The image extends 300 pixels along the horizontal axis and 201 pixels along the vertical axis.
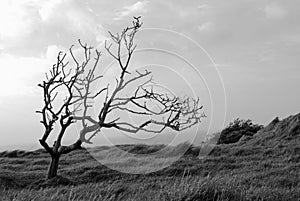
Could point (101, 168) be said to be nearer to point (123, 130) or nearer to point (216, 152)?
point (123, 130)

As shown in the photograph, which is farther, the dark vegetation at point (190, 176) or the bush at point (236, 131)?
the bush at point (236, 131)

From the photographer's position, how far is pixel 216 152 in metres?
20.2

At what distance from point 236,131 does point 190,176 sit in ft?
65.9

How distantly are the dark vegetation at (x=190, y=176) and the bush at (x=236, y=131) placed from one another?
4550mm

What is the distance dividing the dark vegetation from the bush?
455cm

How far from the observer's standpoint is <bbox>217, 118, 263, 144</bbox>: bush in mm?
29453

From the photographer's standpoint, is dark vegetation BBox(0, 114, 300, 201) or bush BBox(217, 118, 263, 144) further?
bush BBox(217, 118, 263, 144)

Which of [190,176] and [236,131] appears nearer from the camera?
[190,176]

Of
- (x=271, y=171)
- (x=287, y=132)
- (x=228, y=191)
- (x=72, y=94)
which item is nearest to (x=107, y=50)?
(x=72, y=94)

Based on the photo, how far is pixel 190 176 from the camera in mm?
11805

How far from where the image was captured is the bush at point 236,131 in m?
29.5

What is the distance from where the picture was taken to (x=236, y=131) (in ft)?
102

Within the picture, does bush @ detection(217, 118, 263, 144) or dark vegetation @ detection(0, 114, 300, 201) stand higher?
bush @ detection(217, 118, 263, 144)

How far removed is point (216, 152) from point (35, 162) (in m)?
8.67
